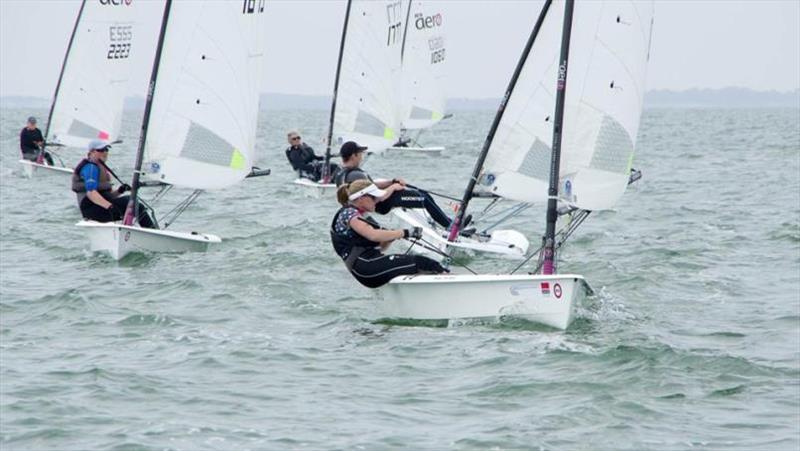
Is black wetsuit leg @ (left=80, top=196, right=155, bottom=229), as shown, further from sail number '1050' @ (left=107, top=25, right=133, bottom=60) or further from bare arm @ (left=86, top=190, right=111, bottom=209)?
sail number '1050' @ (left=107, top=25, right=133, bottom=60)

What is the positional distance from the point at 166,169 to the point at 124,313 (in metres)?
4.10

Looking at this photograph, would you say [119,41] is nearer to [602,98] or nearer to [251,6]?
[251,6]

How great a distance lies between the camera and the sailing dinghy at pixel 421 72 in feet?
121

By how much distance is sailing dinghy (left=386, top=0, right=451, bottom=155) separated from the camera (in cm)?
3681

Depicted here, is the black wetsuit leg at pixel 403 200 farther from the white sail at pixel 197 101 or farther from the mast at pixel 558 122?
the white sail at pixel 197 101

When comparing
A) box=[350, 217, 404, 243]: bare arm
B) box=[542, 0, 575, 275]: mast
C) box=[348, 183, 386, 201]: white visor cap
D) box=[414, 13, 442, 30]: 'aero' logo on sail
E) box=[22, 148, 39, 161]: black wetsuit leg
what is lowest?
box=[22, 148, 39, 161]: black wetsuit leg

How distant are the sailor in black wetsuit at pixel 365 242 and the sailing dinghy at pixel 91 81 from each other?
17.8 m

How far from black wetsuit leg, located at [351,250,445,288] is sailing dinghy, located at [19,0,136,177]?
17934 mm

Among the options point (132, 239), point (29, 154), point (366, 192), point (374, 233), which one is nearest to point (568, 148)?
point (366, 192)

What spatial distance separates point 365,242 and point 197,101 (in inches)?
208

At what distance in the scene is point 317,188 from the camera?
77.7ft

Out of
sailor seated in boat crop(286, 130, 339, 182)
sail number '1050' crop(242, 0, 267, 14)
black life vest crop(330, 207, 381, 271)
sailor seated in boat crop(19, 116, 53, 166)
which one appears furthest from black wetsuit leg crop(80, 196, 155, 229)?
sailor seated in boat crop(19, 116, 53, 166)

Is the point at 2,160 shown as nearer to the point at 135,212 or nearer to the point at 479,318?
the point at 135,212

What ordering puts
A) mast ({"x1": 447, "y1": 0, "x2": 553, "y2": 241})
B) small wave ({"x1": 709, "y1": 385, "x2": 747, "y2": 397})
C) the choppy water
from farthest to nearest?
mast ({"x1": 447, "y1": 0, "x2": 553, "y2": 241}), small wave ({"x1": 709, "y1": 385, "x2": 747, "y2": 397}), the choppy water
